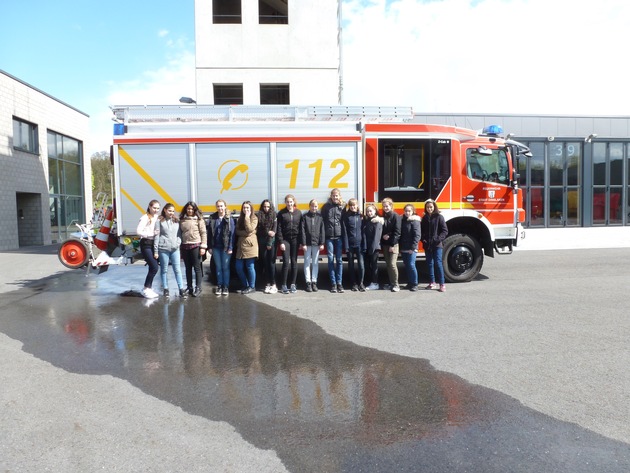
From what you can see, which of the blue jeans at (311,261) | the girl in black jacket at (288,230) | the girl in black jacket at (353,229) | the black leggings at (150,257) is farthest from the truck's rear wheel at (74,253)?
the girl in black jacket at (353,229)

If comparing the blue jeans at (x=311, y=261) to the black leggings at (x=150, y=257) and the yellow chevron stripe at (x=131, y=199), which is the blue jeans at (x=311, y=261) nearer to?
the black leggings at (x=150, y=257)

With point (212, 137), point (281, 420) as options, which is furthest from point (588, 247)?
point (281, 420)

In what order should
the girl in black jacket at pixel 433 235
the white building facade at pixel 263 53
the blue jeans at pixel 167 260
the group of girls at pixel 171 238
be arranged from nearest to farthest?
the group of girls at pixel 171 238 → the blue jeans at pixel 167 260 → the girl in black jacket at pixel 433 235 → the white building facade at pixel 263 53

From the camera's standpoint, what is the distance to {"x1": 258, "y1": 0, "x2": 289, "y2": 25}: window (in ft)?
66.6

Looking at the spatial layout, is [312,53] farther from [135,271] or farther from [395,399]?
[395,399]

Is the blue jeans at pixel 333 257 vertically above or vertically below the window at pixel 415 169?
below

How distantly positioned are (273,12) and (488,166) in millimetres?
14357

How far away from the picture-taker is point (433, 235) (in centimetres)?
899

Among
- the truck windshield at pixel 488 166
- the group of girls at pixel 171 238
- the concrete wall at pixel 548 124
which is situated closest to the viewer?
the group of girls at pixel 171 238

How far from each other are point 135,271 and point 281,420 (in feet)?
31.1

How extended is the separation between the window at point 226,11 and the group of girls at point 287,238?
44.6 feet

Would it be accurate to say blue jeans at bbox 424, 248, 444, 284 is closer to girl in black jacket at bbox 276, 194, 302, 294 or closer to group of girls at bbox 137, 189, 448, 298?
group of girls at bbox 137, 189, 448, 298

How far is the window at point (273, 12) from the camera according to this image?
20297 mm

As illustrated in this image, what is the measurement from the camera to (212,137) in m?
9.03
